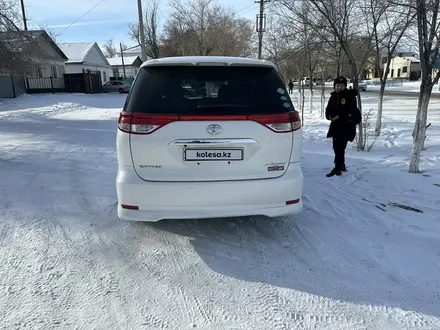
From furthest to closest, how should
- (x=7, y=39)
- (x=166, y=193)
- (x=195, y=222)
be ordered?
(x=7, y=39)
(x=195, y=222)
(x=166, y=193)

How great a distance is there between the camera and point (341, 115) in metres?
5.59

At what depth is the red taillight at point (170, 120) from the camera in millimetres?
2984

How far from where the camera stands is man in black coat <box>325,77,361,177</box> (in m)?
5.52

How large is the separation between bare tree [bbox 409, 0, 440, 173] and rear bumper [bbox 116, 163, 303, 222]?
363 centimetres

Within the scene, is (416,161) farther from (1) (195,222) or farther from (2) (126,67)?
(2) (126,67)

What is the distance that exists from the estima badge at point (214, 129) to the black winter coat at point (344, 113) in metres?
3.25

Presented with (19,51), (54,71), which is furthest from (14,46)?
(54,71)

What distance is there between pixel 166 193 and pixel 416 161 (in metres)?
4.61

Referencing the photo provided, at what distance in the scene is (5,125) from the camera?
13578 millimetres

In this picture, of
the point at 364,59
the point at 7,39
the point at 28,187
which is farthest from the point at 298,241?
the point at 7,39

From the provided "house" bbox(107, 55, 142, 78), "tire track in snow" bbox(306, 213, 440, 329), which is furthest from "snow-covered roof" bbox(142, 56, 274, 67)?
"house" bbox(107, 55, 142, 78)

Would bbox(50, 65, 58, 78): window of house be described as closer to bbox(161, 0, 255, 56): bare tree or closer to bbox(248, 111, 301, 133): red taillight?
bbox(161, 0, 255, 56): bare tree

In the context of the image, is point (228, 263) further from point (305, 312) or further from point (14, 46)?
point (14, 46)

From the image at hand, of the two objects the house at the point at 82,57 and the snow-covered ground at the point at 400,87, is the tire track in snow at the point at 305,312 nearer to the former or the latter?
the snow-covered ground at the point at 400,87
